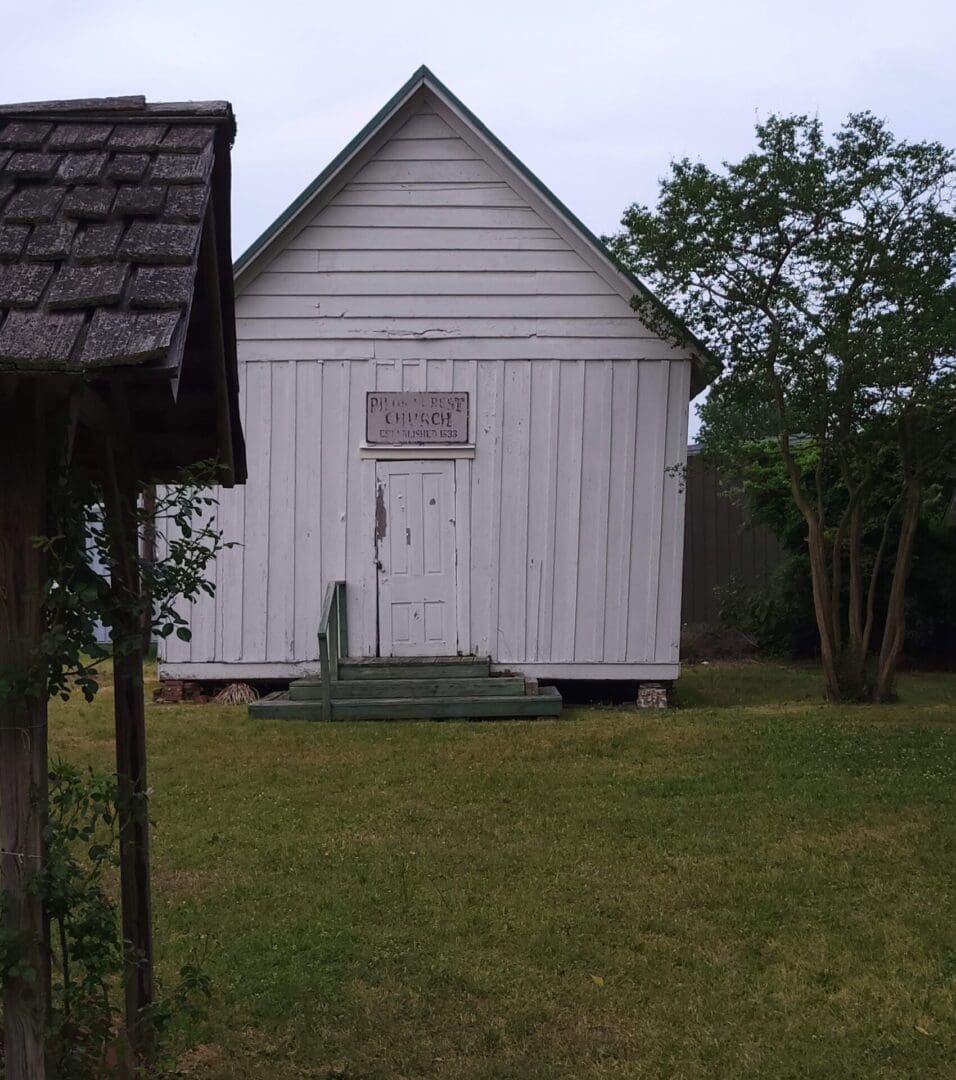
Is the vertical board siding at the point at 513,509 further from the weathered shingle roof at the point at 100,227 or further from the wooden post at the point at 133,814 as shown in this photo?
the weathered shingle roof at the point at 100,227

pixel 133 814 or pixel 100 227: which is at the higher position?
pixel 100 227

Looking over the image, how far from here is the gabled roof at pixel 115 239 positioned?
8.54 ft

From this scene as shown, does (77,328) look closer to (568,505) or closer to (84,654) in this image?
(84,654)

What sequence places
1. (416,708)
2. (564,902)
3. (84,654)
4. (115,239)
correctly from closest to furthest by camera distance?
1. (115,239)
2. (84,654)
3. (564,902)
4. (416,708)

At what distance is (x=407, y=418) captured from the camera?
1141 cm

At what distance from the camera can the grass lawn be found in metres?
4.10

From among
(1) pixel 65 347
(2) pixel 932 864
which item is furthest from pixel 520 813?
(1) pixel 65 347

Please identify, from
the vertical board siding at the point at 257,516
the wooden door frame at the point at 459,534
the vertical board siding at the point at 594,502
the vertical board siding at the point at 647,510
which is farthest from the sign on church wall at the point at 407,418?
the vertical board siding at the point at 647,510

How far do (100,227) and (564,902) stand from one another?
3.66m

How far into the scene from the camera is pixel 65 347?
2.58 metres

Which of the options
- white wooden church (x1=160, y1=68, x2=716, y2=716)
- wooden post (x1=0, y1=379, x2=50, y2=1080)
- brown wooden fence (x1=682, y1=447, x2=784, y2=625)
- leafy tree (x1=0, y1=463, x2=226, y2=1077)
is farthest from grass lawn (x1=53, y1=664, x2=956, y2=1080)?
brown wooden fence (x1=682, y1=447, x2=784, y2=625)

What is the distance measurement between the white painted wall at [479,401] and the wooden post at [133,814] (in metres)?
7.70

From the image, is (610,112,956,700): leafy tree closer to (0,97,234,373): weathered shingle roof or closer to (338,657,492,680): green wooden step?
(338,657,492,680): green wooden step

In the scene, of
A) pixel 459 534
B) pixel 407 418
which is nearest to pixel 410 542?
pixel 459 534
